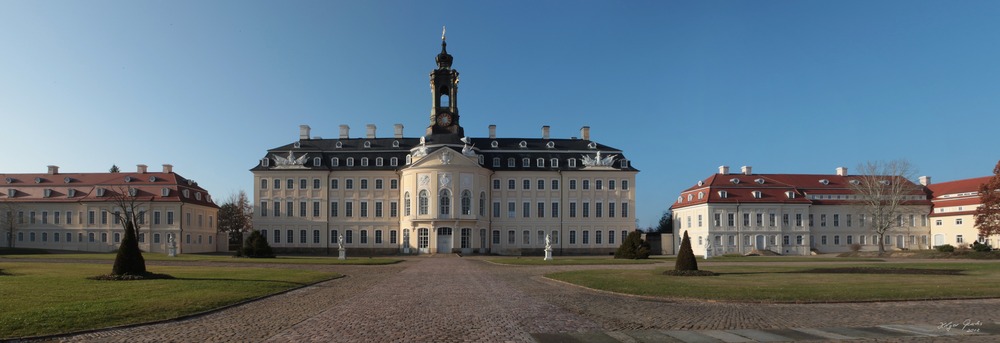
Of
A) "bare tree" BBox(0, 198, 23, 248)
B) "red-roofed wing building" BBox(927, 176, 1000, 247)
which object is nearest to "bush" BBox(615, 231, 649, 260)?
"red-roofed wing building" BBox(927, 176, 1000, 247)

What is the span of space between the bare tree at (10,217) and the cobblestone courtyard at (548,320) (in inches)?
2341

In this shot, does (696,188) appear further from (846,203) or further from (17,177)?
(17,177)

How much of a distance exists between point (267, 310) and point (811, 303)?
13918 millimetres

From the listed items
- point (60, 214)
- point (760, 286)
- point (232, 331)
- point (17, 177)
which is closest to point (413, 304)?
point (232, 331)

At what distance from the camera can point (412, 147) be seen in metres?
70.1

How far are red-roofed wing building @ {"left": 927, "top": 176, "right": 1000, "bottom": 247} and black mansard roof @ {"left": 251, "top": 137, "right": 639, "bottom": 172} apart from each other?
32.2 meters

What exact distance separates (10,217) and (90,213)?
6.66 m

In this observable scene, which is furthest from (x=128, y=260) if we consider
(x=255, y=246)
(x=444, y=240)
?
(x=444, y=240)

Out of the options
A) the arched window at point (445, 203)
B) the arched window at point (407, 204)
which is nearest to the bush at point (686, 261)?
the arched window at point (445, 203)

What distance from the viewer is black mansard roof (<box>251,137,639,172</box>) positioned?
68688mm

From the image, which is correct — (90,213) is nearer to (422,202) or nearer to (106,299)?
(422,202)

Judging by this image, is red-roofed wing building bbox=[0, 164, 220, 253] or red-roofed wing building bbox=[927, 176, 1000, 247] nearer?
red-roofed wing building bbox=[927, 176, 1000, 247]

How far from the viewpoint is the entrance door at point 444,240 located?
6334cm

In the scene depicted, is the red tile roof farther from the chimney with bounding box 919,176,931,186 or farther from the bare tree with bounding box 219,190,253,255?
the chimney with bounding box 919,176,931,186
